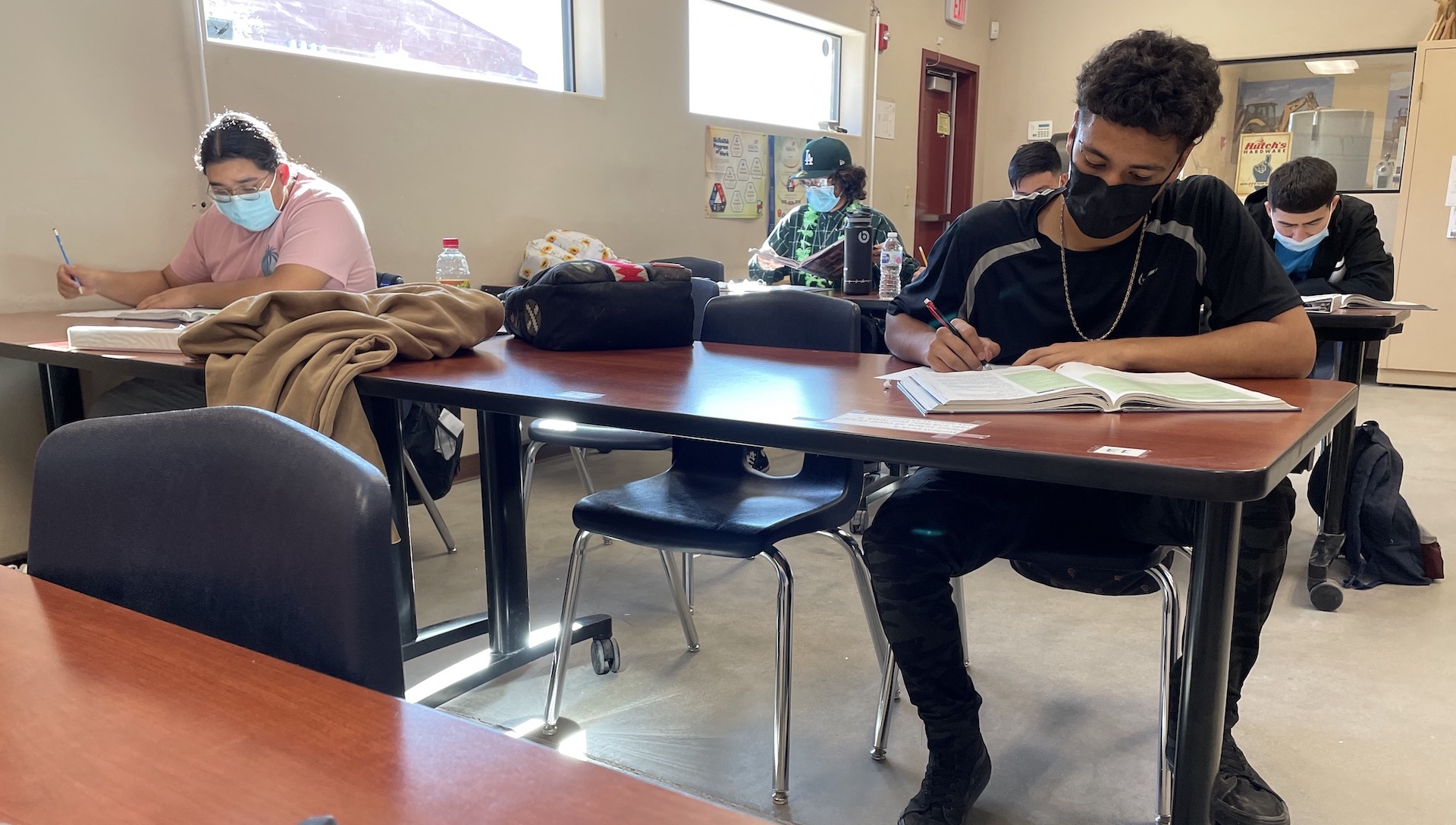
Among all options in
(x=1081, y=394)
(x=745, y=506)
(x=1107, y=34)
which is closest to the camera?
(x=1081, y=394)

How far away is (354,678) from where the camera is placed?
23.2 inches

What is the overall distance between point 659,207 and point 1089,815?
333cm

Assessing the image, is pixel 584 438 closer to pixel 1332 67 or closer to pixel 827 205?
pixel 827 205

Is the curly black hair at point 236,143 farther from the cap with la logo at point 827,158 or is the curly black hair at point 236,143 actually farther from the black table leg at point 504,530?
the cap with la logo at point 827,158

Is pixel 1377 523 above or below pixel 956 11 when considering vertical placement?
below

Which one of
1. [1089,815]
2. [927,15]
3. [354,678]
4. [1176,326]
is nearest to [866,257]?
[1176,326]

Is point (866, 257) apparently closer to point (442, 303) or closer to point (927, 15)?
point (442, 303)

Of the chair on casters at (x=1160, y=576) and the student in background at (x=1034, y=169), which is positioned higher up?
the student in background at (x=1034, y=169)

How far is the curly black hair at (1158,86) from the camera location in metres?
1.37

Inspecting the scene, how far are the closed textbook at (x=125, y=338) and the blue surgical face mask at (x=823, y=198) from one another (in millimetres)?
2480

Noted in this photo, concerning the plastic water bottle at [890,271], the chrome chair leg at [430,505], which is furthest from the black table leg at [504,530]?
the plastic water bottle at [890,271]

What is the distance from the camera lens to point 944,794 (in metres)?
1.40

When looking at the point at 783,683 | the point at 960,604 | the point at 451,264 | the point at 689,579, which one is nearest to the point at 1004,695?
the point at 960,604

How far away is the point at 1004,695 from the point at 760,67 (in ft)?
12.8
